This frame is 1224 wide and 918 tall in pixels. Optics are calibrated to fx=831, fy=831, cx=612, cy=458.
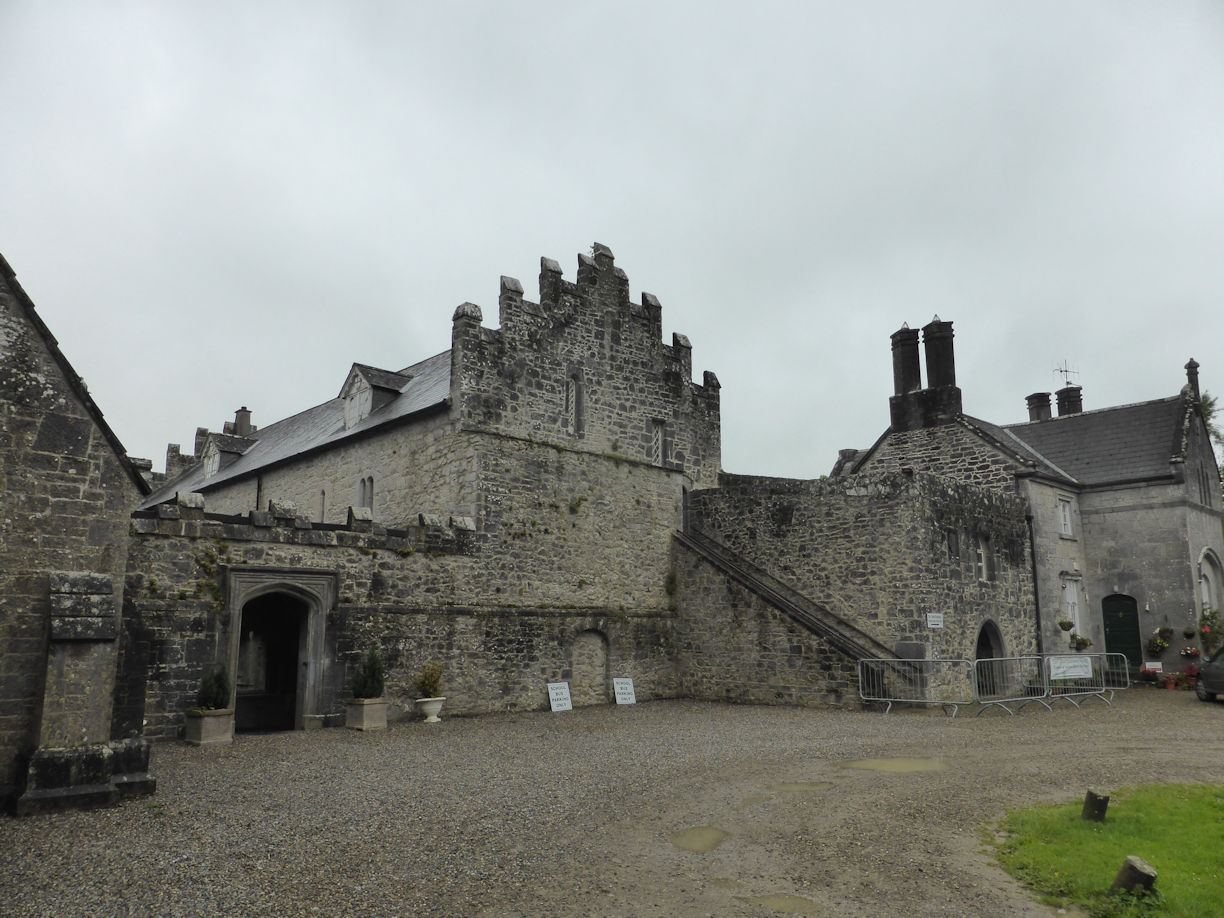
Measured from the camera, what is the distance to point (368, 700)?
48.3 feet

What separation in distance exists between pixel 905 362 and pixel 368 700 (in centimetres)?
1887

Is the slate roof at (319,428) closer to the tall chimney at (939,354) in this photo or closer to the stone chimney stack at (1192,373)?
the tall chimney at (939,354)

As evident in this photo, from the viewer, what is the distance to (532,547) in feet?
61.5

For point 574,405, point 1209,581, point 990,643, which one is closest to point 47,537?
point 574,405

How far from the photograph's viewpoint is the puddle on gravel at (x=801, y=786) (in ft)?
31.1

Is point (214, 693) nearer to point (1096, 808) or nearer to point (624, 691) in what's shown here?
point (624, 691)

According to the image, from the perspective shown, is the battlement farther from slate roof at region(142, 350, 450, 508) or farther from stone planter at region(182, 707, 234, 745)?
slate roof at region(142, 350, 450, 508)

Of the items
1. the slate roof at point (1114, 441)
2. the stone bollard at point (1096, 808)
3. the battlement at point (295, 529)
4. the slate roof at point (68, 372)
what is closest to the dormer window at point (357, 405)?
the battlement at point (295, 529)

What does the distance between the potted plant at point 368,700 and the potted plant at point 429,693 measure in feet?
3.03

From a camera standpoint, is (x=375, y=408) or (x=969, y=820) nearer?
(x=969, y=820)

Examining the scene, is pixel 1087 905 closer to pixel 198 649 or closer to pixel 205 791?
pixel 205 791

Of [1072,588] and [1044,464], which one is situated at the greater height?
[1044,464]

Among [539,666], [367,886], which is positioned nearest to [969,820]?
[367,886]

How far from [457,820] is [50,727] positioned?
425cm
